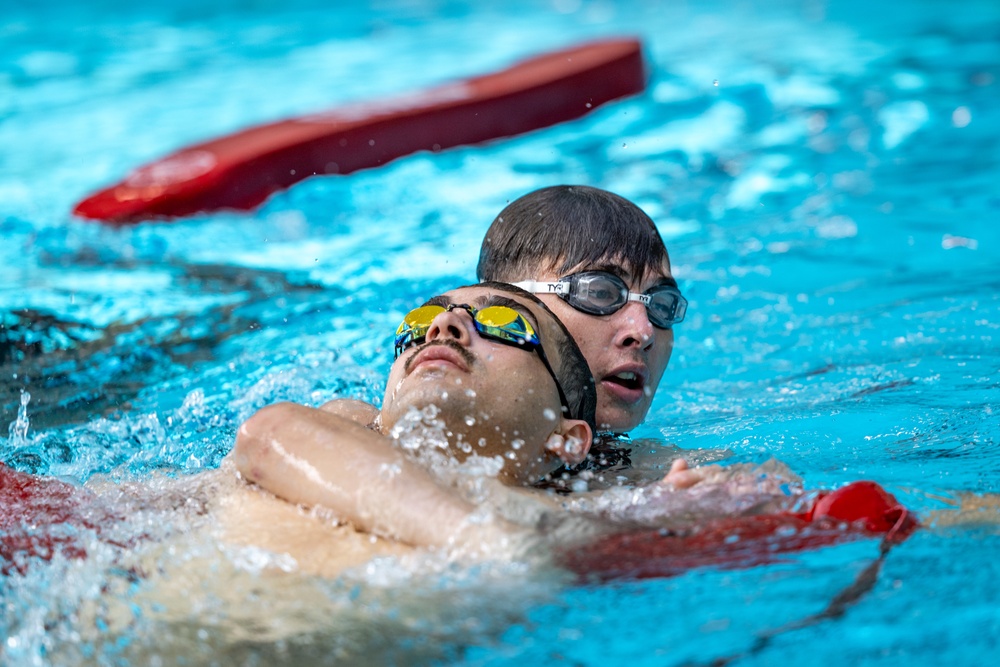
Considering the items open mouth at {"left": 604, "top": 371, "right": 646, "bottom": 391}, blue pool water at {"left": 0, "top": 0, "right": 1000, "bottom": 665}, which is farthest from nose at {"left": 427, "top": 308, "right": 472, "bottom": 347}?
blue pool water at {"left": 0, "top": 0, "right": 1000, "bottom": 665}

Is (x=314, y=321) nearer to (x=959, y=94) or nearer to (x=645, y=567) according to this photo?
(x=645, y=567)

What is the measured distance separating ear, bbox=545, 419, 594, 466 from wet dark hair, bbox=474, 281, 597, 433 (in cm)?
7

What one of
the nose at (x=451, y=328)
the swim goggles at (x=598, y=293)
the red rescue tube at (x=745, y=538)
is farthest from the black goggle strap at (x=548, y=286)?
the red rescue tube at (x=745, y=538)

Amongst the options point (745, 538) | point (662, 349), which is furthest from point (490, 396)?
point (662, 349)

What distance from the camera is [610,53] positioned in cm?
784

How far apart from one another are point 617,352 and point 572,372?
0.37 m

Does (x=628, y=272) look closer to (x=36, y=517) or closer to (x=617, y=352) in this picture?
(x=617, y=352)

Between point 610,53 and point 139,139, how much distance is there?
353cm

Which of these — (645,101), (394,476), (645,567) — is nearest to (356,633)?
(394,476)

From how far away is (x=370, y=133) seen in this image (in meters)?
6.65

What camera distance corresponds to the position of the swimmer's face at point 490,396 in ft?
7.81

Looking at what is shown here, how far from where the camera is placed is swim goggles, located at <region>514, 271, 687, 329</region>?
300 centimetres

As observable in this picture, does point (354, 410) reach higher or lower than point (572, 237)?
lower

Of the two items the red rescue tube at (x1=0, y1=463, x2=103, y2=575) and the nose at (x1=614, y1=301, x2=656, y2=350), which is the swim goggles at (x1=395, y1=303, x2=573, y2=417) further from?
the red rescue tube at (x1=0, y1=463, x2=103, y2=575)
